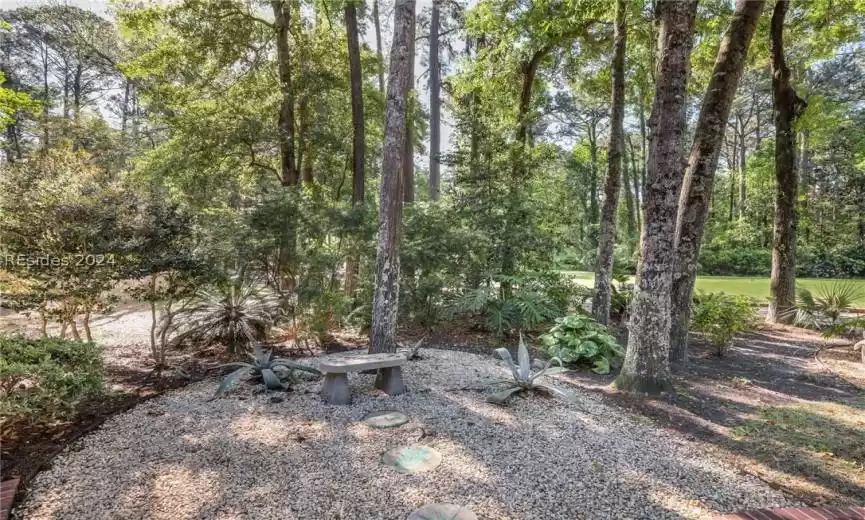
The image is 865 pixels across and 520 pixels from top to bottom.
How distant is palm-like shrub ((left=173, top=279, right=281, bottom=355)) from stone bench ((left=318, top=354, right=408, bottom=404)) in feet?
4.51

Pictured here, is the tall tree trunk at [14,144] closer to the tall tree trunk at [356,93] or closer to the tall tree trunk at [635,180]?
the tall tree trunk at [356,93]

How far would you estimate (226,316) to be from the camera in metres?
4.41

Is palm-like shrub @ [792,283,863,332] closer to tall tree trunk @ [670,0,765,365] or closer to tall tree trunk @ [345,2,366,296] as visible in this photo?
tall tree trunk @ [670,0,765,365]

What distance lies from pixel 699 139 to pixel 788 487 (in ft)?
11.2

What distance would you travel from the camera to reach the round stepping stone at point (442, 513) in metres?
1.86

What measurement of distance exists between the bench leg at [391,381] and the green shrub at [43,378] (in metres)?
2.11

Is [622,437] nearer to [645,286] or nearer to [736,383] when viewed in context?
[645,286]

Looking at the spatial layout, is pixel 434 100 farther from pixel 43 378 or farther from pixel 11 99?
pixel 43 378

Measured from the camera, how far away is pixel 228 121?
700 cm

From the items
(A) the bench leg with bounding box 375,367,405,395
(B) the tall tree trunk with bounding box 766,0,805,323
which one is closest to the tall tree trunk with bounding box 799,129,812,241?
(B) the tall tree trunk with bounding box 766,0,805,323

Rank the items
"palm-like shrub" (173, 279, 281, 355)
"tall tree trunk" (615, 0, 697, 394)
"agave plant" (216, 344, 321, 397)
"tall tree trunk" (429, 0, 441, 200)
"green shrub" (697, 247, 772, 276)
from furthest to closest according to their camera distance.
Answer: "green shrub" (697, 247, 772, 276)
"tall tree trunk" (429, 0, 441, 200)
"palm-like shrub" (173, 279, 281, 355)
"agave plant" (216, 344, 321, 397)
"tall tree trunk" (615, 0, 697, 394)

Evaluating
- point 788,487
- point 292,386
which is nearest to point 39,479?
point 292,386

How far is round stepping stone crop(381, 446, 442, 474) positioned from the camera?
7.58 feet

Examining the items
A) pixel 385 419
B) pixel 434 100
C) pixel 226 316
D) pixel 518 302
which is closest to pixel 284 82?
pixel 434 100
